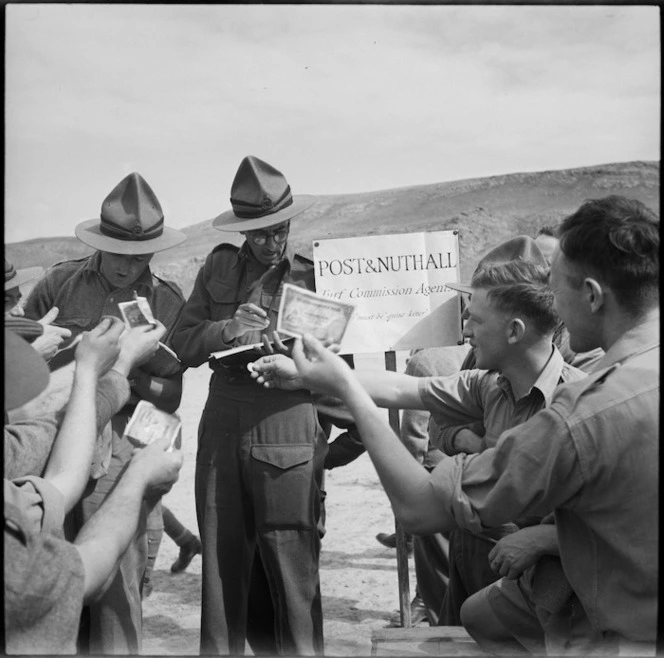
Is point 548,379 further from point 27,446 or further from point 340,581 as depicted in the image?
point 340,581

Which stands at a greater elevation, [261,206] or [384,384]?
[261,206]

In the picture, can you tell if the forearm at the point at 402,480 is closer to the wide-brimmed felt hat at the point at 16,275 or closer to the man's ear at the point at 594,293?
the man's ear at the point at 594,293

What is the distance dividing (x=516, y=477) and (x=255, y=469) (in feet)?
6.83

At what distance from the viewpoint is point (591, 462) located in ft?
8.35

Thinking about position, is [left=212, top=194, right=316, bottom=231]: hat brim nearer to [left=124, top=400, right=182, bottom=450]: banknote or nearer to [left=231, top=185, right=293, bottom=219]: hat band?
[left=231, top=185, right=293, bottom=219]: hat band

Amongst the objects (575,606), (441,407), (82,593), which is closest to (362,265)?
(441,407)

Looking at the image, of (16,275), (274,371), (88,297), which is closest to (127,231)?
(88,297)

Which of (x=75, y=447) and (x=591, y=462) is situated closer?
(x=591, y=462)

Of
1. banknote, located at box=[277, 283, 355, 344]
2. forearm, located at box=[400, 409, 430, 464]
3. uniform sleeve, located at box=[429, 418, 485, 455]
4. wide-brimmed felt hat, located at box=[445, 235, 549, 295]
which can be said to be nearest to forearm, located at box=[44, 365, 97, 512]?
banknote, located at box=[277, 283, 355, 344]

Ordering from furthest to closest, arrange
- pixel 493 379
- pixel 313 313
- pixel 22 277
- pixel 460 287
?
pixel 460 287, pixel 313 313, pixel 493 379, pixel 22 277

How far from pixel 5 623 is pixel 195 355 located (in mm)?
2193

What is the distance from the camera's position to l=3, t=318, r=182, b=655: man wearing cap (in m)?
2.39

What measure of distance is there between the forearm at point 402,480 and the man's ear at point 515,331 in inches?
38.9

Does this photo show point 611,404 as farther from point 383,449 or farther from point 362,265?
point 362,265
